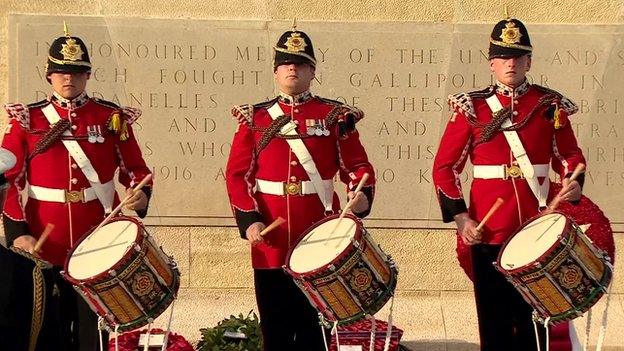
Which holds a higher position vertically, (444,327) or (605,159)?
(605,159)

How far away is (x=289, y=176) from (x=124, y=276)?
119cm

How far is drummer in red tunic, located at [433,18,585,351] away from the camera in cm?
991

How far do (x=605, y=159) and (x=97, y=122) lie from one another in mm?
4216

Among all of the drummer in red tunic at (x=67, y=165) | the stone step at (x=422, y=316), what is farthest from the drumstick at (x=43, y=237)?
the stone step at (x=422, y=316)

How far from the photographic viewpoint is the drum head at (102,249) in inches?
366

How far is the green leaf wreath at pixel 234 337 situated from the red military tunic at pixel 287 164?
1104 mm

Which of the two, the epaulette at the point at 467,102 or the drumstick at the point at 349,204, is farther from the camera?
the epaulette at the point at 467,102

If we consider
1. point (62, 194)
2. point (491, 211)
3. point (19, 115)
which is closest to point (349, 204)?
point (491, 211)

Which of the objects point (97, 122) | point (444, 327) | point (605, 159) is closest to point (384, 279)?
point (97, 122)

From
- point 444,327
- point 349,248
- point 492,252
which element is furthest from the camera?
point 444,327

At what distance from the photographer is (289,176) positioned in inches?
394

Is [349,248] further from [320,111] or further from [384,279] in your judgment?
[320,111]

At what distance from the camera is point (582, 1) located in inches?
509

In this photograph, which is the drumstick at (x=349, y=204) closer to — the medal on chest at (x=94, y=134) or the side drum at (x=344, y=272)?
the side drum at (x=344, y=272)
